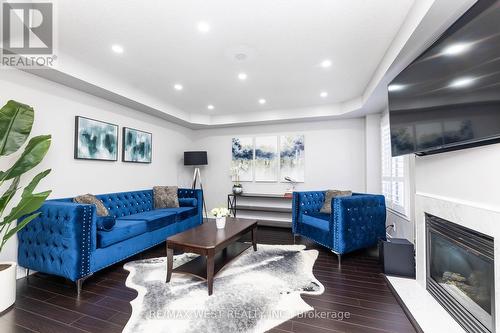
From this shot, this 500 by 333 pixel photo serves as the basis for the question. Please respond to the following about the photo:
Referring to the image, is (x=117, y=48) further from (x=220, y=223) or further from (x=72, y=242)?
(x=220, y=223)

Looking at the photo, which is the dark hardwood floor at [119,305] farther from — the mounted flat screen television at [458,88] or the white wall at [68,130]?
the mounted flat screen television at [458,88]

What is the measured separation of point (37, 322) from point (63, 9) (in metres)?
2.71

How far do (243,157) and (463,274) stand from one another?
453cm

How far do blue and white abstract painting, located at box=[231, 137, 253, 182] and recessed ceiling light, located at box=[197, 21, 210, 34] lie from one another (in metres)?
3.56

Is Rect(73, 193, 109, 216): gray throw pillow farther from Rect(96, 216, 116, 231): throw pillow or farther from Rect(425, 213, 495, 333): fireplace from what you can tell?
A: Rect(425, 213, 495, 333): fireplace

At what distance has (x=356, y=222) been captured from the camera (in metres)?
3.30

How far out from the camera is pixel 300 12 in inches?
83.0

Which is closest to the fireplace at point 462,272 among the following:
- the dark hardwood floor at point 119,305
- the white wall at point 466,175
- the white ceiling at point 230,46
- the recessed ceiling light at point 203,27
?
the white wall at point 466,175

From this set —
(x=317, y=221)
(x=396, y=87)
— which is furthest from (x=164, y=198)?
(x=396, y=87)

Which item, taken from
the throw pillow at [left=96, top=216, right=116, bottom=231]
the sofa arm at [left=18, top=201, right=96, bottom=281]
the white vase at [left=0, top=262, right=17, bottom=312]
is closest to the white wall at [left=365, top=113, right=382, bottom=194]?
the throw pillow at [left=96, top=216, right=116, bottom=231]

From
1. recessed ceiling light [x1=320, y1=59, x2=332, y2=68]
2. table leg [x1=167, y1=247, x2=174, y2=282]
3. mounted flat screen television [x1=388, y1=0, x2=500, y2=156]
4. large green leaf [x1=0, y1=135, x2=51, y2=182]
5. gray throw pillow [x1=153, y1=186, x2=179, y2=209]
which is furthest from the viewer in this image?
gray throw pillow [x1=153, y1=186, x2=179, y2=209]

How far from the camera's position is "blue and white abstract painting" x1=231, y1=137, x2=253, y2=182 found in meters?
5.82

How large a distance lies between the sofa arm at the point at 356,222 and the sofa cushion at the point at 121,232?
271cm

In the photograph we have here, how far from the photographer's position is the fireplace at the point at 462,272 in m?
1.66
